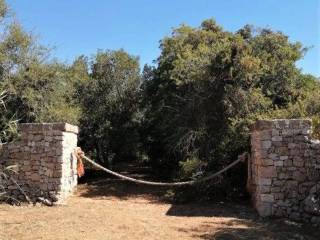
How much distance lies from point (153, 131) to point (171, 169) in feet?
6.43

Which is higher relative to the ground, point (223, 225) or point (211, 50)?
point (211, 50)

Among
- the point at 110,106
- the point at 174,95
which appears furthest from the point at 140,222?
the point at 110,106

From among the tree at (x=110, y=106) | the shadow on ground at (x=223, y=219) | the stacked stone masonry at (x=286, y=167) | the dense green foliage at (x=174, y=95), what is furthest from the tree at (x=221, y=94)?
the stacked stone masonry at (x=286, y=167)

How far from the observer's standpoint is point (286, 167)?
33.1 feet

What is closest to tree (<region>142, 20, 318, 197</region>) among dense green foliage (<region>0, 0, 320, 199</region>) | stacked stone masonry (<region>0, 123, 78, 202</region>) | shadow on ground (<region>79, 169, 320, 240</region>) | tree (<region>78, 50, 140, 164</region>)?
dense green foliage (<region>0, 0, 320, 199</region>)

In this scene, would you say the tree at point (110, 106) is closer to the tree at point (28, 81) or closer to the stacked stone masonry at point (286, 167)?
the tree at point (28, 81)

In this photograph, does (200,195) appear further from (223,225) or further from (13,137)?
(13,137)

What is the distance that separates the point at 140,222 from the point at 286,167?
11.2 feet

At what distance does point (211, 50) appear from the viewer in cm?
1456

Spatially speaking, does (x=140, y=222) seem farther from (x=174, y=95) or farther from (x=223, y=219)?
(x=174, y=95)

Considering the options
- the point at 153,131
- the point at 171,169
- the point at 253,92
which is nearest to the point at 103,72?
the point at 153,131

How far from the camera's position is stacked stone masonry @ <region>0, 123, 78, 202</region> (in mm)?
11328

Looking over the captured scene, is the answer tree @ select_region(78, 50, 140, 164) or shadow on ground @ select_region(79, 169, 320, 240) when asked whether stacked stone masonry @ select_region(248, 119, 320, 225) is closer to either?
shadow on ground @ select_region(79, 169, 320, 240)

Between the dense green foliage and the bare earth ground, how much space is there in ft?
5.55
